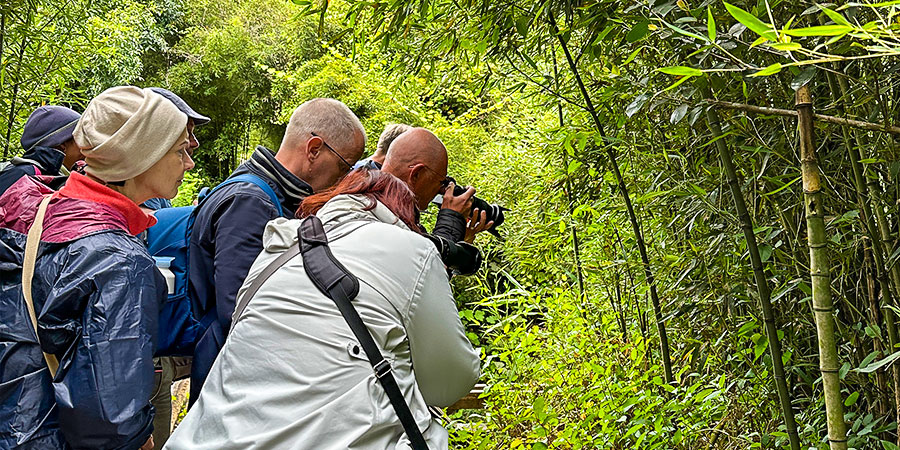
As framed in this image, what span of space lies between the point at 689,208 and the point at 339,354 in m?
0.96

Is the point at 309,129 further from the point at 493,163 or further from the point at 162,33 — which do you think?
the point at 162,33

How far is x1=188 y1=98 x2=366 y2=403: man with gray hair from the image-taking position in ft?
5.88

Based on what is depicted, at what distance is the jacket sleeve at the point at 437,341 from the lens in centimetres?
143

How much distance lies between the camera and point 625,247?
2736mm

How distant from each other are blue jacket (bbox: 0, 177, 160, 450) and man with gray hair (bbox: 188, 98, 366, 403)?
245mm

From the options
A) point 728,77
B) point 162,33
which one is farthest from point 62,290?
point 162,33

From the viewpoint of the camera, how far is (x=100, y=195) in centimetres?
164

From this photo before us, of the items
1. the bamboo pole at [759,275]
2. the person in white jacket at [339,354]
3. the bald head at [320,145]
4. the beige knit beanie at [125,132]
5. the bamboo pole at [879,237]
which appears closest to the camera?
the person in white jacket at [339,354]

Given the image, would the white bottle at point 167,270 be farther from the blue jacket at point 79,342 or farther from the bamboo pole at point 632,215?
the bamboo pole at point 632,215

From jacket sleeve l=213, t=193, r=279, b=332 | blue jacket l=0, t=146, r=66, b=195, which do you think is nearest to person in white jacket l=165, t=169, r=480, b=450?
jacket sleeve l=213, t=193, r=279, b=332

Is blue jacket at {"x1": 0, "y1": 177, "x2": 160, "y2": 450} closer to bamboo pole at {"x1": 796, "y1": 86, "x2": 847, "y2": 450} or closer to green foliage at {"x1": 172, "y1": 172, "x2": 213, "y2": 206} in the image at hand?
bamboo pole at {"x1": 796, "y1": 86, "x2": 847, "y2": 450}

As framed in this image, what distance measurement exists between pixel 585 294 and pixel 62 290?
2.24m

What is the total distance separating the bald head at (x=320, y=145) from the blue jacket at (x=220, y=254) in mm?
209

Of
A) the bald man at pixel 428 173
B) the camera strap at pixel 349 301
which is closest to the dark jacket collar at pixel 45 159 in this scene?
the bald man at pixel 428 173
